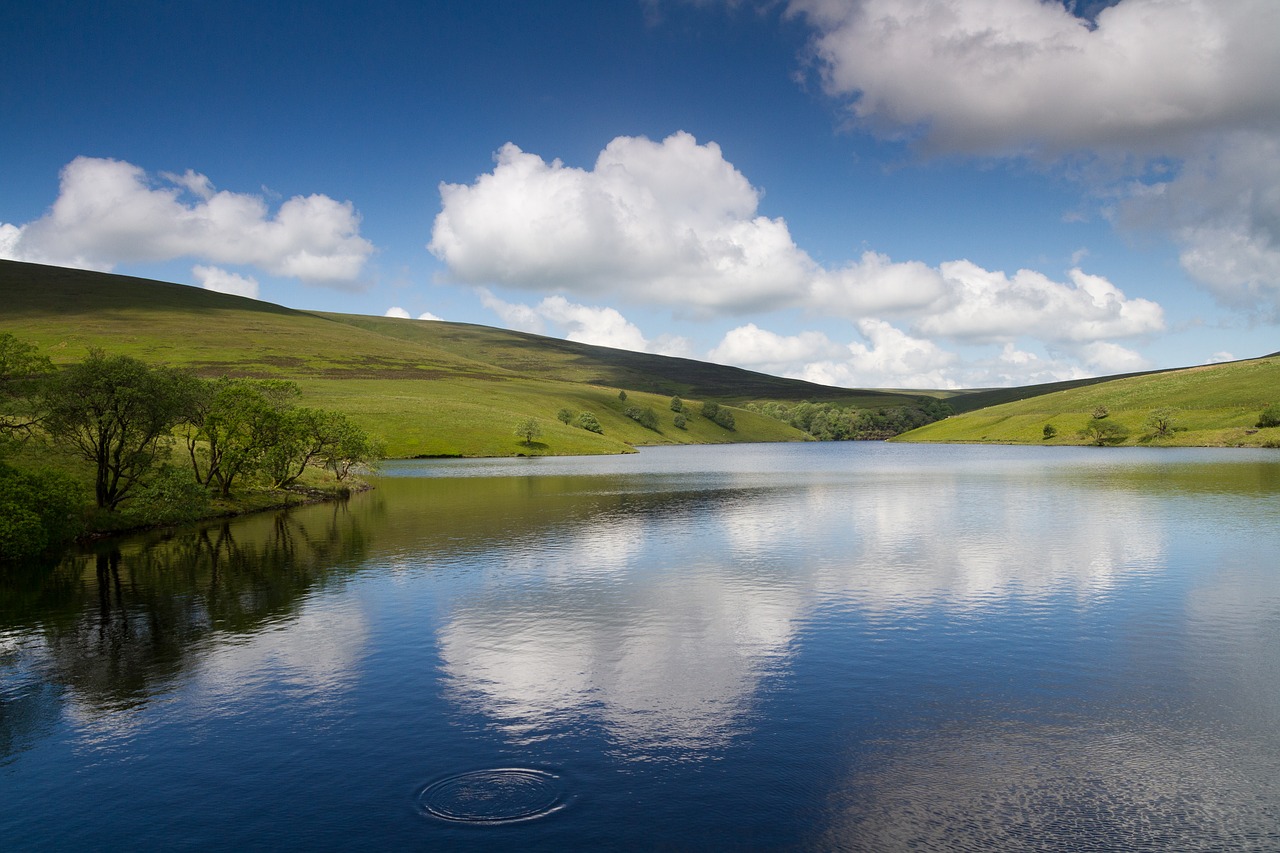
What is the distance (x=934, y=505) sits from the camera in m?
74.2

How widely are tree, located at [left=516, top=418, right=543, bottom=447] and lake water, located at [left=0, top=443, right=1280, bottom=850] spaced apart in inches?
4995

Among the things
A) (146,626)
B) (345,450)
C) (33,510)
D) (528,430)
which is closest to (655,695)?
(146,626)

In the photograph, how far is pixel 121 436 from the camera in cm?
6291

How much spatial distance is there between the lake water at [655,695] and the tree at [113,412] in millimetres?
11394

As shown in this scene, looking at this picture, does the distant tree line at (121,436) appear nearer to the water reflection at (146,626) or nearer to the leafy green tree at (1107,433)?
the water reflection at (146,626)

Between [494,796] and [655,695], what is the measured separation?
746cm

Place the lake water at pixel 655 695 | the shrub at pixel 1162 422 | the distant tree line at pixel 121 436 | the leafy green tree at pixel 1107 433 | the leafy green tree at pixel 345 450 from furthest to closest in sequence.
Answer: the leafy green tree at pixel 1107 433, the shrub at pixel 1162 422, the leafy green tree at pixel 345 450, the distant tree line at pixel 121 436, the lake water at pixel 655 695

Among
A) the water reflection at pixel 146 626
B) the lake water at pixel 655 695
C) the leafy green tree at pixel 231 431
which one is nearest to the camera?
the lake water at pixel 655 695

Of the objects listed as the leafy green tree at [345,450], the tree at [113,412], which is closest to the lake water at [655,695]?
the tree at [113,412]

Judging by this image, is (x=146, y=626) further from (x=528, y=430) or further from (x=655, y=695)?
(x=528, y=430)

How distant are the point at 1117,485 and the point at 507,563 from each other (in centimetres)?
7458

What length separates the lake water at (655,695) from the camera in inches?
691

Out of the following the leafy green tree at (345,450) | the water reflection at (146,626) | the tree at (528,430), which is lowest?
the water reflection at (146,626)

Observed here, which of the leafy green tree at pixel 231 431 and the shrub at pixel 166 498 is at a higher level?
the leafy green tree at pixel 231 431
